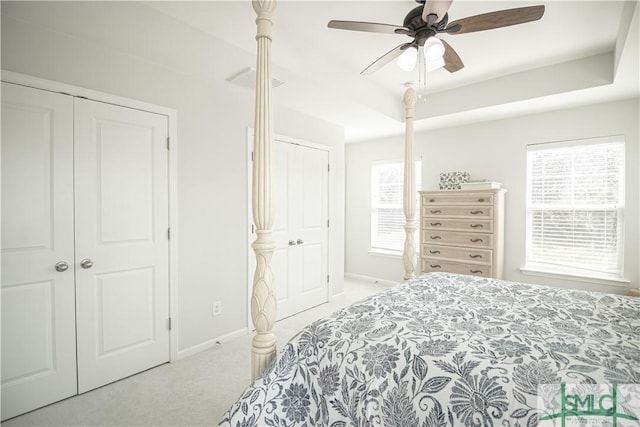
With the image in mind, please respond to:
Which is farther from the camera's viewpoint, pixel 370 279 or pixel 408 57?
pixel 370 279

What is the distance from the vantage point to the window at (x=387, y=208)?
191 inches

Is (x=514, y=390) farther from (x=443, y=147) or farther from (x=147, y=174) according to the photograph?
(x=443, y=147)

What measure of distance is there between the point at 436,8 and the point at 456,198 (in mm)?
2407

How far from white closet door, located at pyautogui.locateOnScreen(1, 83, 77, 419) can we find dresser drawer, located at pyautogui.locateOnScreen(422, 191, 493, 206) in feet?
11.5

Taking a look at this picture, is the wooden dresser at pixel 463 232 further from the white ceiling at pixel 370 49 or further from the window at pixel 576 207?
the white ceiling at pixel 370 49

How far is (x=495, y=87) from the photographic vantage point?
10.8ft

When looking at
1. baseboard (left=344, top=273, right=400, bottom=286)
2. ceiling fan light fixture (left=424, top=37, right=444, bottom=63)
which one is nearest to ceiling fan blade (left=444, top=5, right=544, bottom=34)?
ceiling fan light fixture (left=424, top=37, right=444, bottom=63)


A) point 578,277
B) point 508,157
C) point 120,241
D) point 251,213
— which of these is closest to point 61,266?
point 120,241

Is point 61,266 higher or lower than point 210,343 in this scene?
higher

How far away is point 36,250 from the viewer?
1.92 metres

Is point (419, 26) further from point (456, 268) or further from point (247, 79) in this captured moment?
point (456, 268)

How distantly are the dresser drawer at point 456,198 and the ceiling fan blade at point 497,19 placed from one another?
6.77 feet

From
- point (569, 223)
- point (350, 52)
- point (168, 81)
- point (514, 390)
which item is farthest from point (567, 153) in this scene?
point (168, 81)

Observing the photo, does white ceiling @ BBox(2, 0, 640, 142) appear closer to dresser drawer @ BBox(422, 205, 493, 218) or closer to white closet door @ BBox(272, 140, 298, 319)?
white closet door @ BBox(272, 140, 298, 319)
